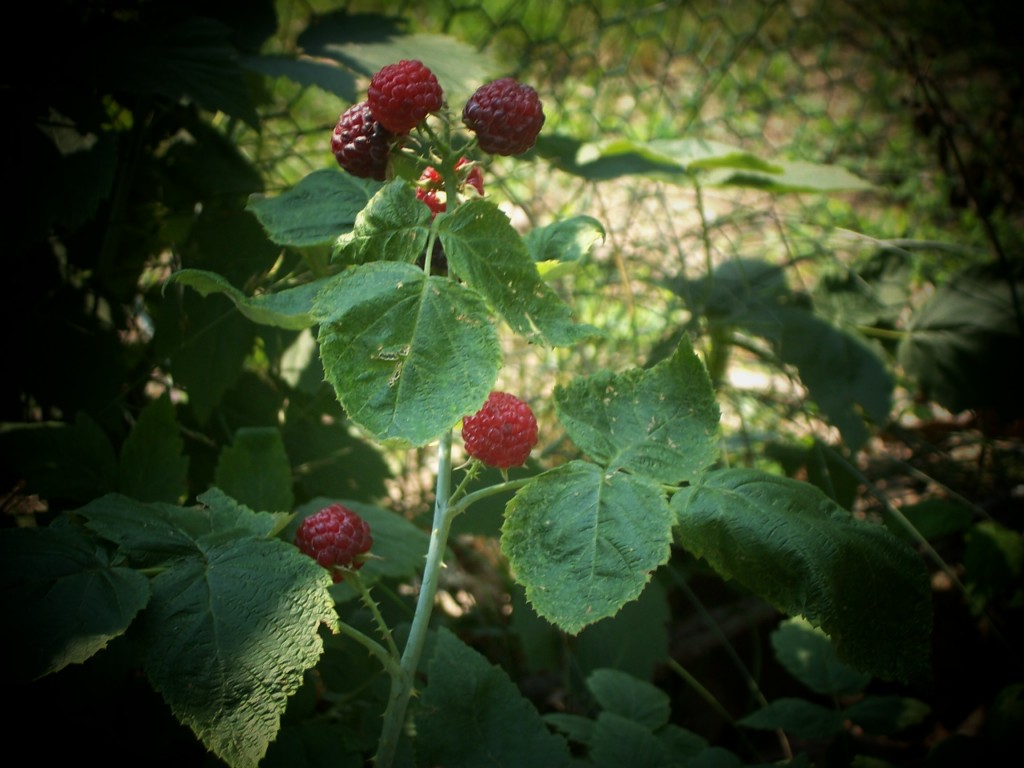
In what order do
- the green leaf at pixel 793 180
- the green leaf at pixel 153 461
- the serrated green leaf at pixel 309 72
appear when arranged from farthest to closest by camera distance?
the green leaf at pixel 793 180
the serrated green leaf at pixel 309 72
the green leaf at pixel 153 461

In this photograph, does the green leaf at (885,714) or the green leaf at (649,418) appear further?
the green leaf at (885,714)

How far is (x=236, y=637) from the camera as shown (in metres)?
0.46

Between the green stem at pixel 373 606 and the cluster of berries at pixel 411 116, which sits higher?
Result: the cluster of berries at pixel 411 116

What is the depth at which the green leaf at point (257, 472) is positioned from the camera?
2.29 feet

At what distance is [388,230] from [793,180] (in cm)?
86

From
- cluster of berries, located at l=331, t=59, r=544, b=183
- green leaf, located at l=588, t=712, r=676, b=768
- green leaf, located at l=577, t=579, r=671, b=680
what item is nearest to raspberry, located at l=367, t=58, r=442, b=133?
cluster of berries, located at l=331, t=59, r=544, b=183

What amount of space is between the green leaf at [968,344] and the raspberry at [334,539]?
100 cm

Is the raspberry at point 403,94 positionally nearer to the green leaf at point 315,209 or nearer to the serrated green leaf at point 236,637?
the green leaf at point 315,209

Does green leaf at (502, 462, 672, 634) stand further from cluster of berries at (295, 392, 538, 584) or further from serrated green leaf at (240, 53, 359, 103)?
serrated green leaf at (240, 53, 359, 103)

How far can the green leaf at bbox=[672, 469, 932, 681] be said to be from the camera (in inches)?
19.3

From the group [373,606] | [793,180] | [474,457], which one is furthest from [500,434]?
[793,180]

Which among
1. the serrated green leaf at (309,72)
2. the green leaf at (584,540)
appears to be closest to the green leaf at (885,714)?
the green leaf at (584,540)

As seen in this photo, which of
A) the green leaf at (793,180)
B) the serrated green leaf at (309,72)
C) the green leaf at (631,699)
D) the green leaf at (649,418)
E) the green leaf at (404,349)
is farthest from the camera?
the green leaf at (793,180)

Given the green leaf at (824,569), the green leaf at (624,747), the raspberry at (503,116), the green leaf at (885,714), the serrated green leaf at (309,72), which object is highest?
the raspberry at (503,116)
